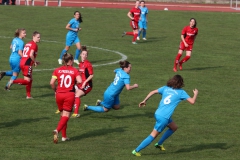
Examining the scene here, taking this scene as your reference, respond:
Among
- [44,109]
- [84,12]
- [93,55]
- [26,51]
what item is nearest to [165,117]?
[44,109]

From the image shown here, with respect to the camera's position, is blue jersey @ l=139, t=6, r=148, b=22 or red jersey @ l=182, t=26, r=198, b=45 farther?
blue jersey @ l=139, t=6, r=148, b=22

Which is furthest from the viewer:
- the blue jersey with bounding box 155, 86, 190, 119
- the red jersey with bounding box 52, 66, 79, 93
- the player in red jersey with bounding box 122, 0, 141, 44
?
the player in red jersey with bounding box 122, 0, 141, 44

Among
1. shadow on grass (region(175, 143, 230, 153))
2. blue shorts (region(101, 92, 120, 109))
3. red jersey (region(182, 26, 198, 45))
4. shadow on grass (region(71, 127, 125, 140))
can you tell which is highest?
red jersey (region(182, 26, 198, 45))

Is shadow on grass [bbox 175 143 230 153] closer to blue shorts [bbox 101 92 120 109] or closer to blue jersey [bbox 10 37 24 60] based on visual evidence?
blue shorts [bbox 101 92 120 109]

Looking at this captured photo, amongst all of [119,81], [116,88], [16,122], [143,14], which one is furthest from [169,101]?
[143,14]

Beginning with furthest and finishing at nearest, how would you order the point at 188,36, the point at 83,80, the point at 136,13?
the point at 136,13, the point at 188,36, the point at 83,80

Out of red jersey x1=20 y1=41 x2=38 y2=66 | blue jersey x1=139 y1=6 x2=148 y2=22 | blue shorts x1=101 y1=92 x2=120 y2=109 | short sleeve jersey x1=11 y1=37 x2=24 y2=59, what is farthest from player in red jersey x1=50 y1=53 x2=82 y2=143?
blue jersey x1=139 y1=6 x2=148 y2=22

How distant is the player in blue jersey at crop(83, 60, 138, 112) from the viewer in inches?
637

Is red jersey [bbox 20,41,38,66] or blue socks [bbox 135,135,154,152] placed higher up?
red jersey [bbox 20,41,38,66]

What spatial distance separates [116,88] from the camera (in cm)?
1667

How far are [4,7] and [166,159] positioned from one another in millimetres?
36961

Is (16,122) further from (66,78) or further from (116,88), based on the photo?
(66,78)

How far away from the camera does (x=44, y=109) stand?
1833 cm

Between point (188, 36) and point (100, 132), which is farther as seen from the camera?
point (188, 36)
